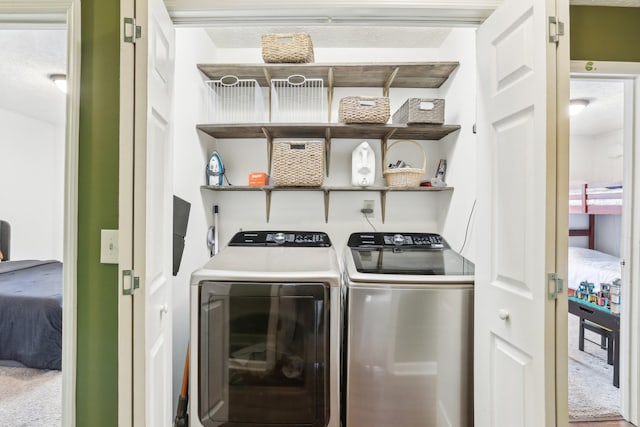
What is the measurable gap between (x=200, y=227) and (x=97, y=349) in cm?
108

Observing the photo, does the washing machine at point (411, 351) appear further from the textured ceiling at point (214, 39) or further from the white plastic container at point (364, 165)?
the textured ceiling at point (214, 39)

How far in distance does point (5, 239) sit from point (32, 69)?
2.68m

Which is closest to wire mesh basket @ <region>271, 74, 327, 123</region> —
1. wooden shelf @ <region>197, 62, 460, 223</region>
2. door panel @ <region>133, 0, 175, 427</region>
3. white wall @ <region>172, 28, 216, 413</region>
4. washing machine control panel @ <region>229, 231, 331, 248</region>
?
wooden shelf @ <region>197, 62, 460, 223</region>

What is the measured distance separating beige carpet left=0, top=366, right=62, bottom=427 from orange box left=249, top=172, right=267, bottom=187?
1842 millimetres

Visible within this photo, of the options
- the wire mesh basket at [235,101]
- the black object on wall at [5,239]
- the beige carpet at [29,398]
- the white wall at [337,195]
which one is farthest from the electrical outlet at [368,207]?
the black object on wall at [5,239]

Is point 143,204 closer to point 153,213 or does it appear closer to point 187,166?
point 153,213

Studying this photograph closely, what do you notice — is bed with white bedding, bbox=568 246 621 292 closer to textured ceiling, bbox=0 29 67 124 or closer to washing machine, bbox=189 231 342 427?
washing machine, bbox=189 231 342 427

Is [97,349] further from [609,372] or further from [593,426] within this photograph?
[609,372]

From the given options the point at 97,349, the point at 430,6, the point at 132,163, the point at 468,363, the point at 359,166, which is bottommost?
the point at 468,363

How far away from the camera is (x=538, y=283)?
109cm

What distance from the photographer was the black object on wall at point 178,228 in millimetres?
1741

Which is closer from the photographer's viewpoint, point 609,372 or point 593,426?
point 593,426

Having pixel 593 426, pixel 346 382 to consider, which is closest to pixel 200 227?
pixel 346 382

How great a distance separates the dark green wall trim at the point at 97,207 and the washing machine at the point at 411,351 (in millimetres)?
1014
